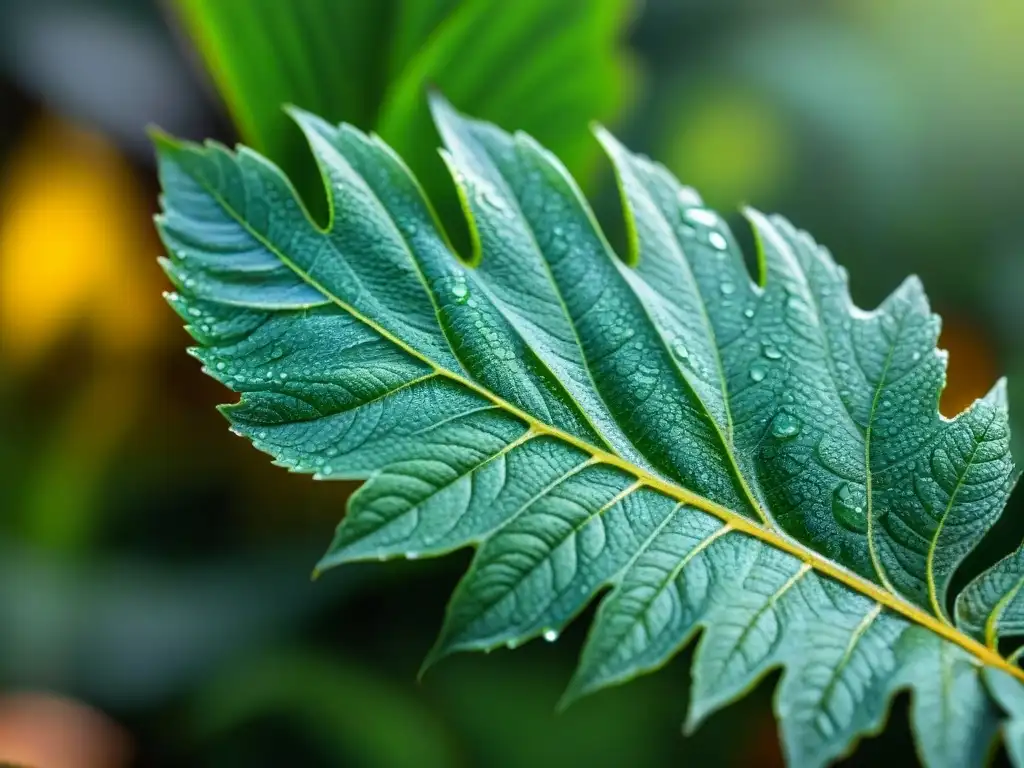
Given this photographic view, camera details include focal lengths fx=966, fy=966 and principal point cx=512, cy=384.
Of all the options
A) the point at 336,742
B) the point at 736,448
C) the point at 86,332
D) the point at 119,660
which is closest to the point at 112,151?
the point at 86,332

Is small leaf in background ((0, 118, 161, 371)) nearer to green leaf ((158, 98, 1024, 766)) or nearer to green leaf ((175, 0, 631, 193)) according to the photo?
green leaf ((175, 0, 631, 193))

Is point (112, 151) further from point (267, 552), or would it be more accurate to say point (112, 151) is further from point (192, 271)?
point (192, 271)

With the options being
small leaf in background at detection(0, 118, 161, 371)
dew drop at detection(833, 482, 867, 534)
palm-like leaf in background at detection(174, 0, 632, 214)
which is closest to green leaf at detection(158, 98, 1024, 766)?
dew drop at detection(833, 482, 867, 534)

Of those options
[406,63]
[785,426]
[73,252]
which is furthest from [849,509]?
[73,252]

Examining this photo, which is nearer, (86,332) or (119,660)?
(119,660)

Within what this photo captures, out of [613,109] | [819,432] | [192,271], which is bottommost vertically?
[192,271]

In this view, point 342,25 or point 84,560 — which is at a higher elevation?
point 342,25

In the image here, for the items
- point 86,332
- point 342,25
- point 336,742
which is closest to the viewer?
point 342,25

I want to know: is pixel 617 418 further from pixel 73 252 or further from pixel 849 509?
pixel 73 252

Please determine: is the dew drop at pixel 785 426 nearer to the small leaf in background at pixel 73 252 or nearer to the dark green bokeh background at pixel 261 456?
the dark green bokeh background at pixel 261 456
